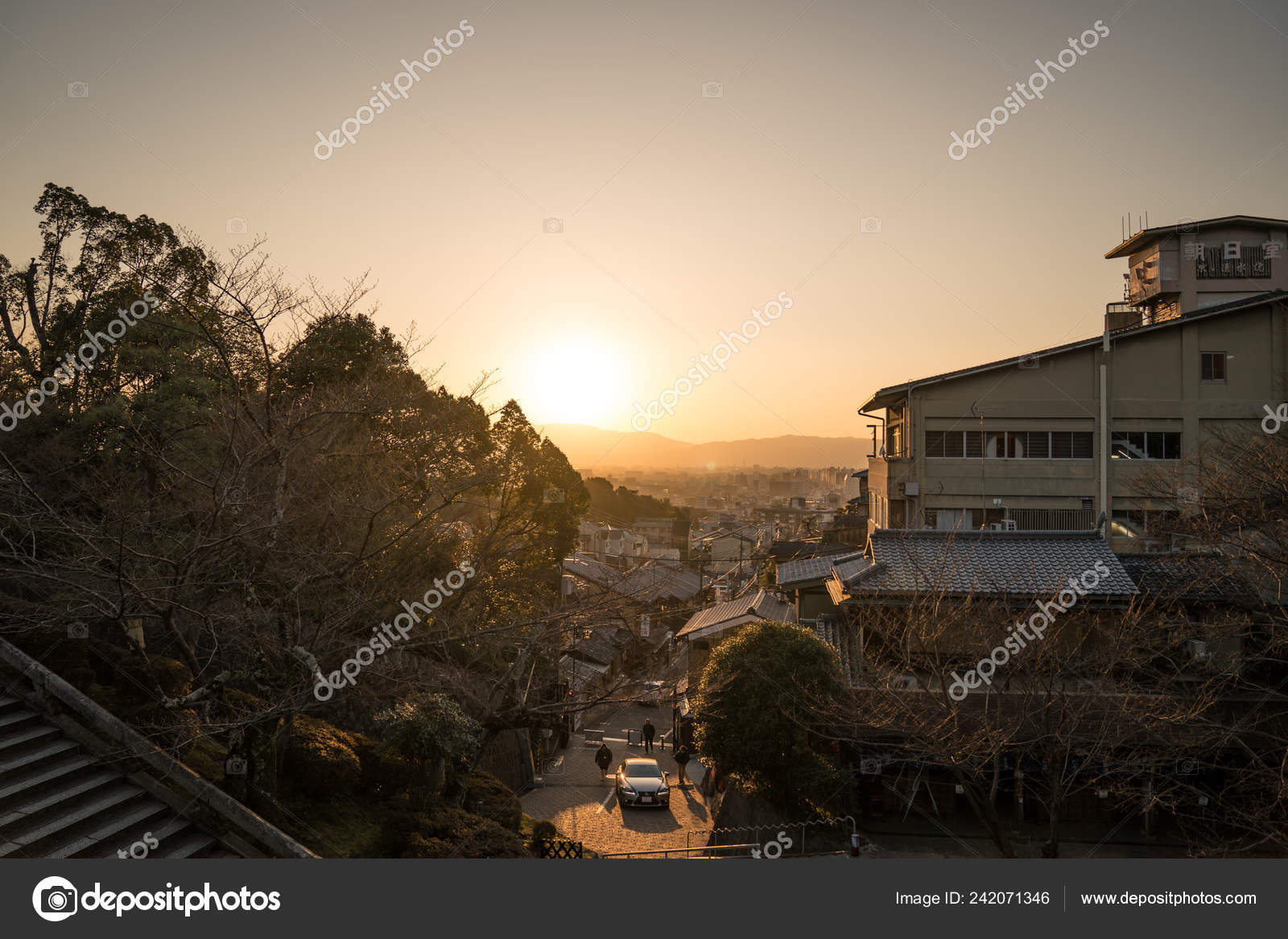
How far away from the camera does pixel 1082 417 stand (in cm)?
2555

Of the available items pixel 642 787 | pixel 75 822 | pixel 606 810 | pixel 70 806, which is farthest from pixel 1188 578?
pixel 70 806

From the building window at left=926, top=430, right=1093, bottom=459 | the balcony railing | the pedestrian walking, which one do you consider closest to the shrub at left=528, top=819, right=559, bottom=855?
the pedestrian walking

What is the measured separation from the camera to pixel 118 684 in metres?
11.0

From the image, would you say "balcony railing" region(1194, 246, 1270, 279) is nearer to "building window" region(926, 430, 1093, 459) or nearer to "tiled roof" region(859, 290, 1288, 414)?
"tiled roof" region(859, 290, 1288, 414)

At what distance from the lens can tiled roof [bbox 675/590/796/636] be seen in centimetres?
2927

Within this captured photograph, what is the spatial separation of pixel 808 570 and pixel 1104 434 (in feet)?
32.8

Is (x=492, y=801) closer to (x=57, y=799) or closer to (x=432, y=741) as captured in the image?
(x=432, y=741)

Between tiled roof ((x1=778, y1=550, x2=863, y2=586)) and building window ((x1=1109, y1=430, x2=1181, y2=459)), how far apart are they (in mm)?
8911

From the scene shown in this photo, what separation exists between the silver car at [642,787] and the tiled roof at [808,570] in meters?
6.32

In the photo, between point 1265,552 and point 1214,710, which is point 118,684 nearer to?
point 1265,552

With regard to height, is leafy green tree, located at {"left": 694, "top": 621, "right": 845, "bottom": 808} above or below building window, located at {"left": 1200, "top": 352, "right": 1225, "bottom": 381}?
below

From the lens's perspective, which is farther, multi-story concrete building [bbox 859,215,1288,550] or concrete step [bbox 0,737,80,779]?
multi-story concrete building [bbox 859,215,1288,550]

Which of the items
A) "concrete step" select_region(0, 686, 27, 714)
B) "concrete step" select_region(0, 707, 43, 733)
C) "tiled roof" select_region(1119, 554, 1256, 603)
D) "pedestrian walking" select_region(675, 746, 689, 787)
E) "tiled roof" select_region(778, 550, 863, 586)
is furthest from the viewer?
"pedestrian walking" select_region(675, 746, 689, 787)

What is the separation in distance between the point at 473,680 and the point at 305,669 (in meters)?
5.75
